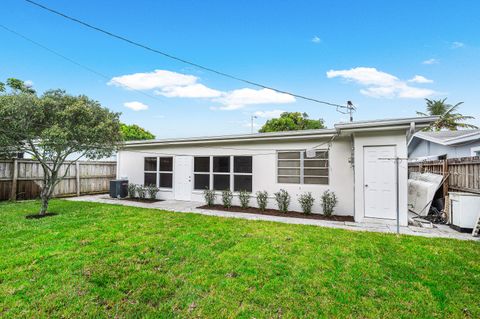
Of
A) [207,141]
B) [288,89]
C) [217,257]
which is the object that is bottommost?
[217,257]

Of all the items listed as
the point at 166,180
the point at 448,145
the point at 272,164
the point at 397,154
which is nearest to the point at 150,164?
the point at 166,180

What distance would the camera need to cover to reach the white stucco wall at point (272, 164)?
7.22 m

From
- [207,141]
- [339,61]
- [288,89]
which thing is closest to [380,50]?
[339,61]

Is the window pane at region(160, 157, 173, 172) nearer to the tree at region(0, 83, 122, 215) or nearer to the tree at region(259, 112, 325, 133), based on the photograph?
the tree at region(0, 83, 122, 215)

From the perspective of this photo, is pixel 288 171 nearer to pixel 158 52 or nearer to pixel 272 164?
pixel 272 164

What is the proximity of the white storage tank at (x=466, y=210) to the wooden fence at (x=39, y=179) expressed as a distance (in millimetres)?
13769

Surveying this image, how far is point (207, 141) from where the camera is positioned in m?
9.04

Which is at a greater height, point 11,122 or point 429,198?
point 11,122

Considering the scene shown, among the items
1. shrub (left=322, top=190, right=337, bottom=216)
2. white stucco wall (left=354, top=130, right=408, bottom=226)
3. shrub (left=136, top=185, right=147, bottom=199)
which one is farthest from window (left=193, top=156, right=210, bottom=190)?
white stucco wall (left=354, top=130, right=408, bottom=226)

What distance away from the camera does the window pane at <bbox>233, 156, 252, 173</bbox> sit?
338 inches

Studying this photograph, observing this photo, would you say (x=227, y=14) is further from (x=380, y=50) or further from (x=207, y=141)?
(x=380, y=50)

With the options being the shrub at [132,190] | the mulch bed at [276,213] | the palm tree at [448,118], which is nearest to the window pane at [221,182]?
the mulch bed at [276,213]

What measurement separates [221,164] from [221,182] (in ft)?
2.26

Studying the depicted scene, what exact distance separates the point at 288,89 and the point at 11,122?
30.2 feet
